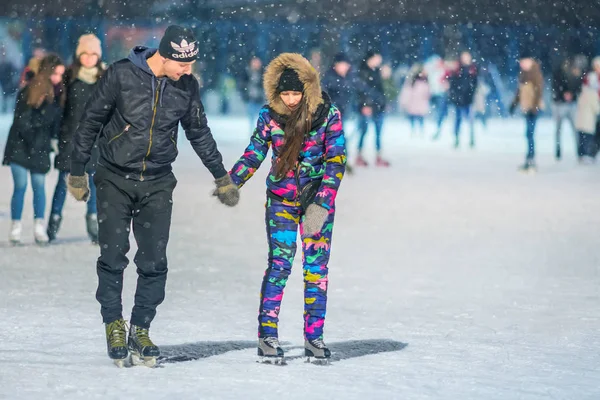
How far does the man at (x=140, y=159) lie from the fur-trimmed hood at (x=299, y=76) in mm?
326

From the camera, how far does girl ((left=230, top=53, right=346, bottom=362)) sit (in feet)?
18.3

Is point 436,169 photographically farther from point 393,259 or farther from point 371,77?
point 393,259

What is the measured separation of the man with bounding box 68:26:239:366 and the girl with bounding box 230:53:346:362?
0.73ft

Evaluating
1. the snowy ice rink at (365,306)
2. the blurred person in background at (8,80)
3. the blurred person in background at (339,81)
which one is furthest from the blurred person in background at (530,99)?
the blurred person in background at (8,80)

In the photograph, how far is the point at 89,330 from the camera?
651 cm

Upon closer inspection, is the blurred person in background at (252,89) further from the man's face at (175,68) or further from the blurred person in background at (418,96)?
the man's face at (175,68)

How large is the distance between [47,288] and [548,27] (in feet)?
95.7

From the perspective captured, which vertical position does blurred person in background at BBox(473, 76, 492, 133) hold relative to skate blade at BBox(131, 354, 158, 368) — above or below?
above

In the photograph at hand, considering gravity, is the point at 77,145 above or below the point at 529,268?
above

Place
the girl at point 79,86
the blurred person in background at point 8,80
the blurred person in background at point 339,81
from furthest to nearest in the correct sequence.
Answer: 1. the blurred person in background at point 8,80
2. the blurred person in background at point 339,81
3. the girl at point 79,86

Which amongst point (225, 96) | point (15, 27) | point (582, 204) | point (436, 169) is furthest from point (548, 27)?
point (582, 204)

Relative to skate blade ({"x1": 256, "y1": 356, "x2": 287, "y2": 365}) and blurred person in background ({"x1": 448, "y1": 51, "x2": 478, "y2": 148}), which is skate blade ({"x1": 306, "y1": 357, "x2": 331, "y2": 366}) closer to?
skate blade ({"x1": 256, "y1": 356, "x2": 287, "y2": 365})

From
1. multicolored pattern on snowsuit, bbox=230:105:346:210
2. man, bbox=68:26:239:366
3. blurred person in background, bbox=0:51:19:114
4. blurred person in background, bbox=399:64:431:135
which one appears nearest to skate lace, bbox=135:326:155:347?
man, bbox=68:26:239:366

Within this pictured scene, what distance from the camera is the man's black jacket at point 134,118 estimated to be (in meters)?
5.41
